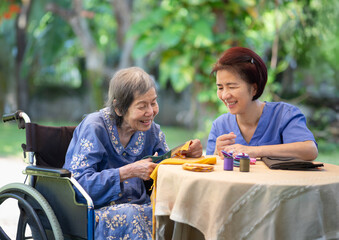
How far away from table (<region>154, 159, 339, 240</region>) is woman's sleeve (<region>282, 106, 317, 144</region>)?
0.55m

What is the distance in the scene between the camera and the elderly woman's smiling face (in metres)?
2.49

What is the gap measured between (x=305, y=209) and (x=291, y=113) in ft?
3.03

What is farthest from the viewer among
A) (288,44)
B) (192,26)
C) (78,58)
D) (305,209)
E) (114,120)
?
(78,58)

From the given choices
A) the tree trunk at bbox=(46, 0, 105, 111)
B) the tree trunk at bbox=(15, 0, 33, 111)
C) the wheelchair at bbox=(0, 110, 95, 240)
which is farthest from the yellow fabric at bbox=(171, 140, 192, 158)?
the tree trunk at bbox=(15, 0, 33, 111)

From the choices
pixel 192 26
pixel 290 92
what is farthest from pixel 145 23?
pixel 290 92

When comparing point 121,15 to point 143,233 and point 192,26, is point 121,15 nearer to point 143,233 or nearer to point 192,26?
point 192,26

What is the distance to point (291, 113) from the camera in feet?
8.78

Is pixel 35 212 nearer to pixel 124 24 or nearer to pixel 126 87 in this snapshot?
pixel 126 87

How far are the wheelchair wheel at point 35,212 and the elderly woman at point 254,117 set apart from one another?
0.96m

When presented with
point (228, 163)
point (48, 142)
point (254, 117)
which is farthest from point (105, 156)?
point (254, 117)

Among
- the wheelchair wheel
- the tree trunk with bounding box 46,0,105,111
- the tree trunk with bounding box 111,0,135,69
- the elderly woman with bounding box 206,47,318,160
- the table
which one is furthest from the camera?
the tree trunk with bounding box 111,0,135,69

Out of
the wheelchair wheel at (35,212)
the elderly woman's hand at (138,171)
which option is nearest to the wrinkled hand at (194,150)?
the elderly woman's hand at (138,171)

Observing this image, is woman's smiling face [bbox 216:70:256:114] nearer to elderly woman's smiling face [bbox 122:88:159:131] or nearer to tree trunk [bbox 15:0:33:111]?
elderly woman's smiling face [bbox 122:88:159:131]

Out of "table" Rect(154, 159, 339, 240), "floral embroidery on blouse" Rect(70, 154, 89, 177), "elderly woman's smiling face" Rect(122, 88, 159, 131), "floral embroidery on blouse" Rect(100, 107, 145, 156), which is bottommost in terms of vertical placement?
"table" Rect(154, 159, 339, 240)
